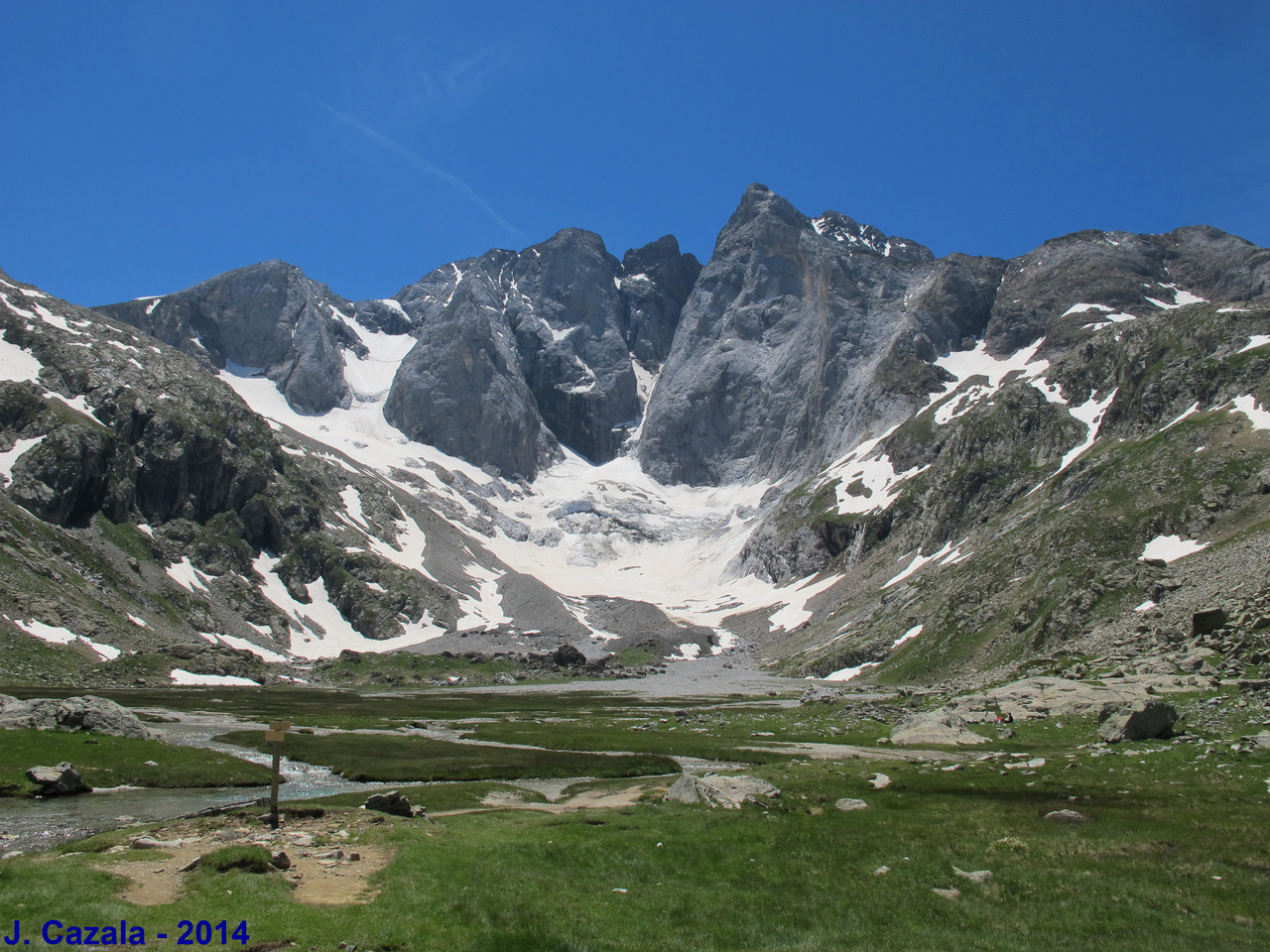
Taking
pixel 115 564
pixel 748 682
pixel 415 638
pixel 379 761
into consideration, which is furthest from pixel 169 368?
pixel 379 761

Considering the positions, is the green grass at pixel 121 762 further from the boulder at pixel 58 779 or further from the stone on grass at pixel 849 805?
the stone on grass at pixel 849 805

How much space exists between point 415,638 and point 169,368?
93.0 metres

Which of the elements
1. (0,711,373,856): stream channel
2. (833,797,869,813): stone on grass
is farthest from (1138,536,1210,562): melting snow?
(0,711,373,856): stream channel

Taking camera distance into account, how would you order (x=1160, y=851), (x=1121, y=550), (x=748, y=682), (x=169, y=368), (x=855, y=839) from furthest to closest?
(x=169, y=368) → (x=748, y=682) → (x=1121, y=550) → (x=855, y=839) → (x=1160, y=851)

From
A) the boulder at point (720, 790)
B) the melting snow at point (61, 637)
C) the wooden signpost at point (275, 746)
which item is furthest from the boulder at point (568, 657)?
the wooden signpost at point (275, 746)

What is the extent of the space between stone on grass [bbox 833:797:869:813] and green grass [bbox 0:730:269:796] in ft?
96.1

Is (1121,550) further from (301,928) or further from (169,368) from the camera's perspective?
(169,368)

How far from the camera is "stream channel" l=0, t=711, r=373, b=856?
2733cm

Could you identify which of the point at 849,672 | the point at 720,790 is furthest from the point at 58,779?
the point at 849,672

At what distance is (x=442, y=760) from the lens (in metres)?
49.7

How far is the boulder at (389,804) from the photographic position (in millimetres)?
29547

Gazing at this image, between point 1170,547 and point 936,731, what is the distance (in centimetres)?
6253

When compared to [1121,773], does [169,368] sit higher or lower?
higher

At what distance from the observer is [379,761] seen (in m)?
48.6
